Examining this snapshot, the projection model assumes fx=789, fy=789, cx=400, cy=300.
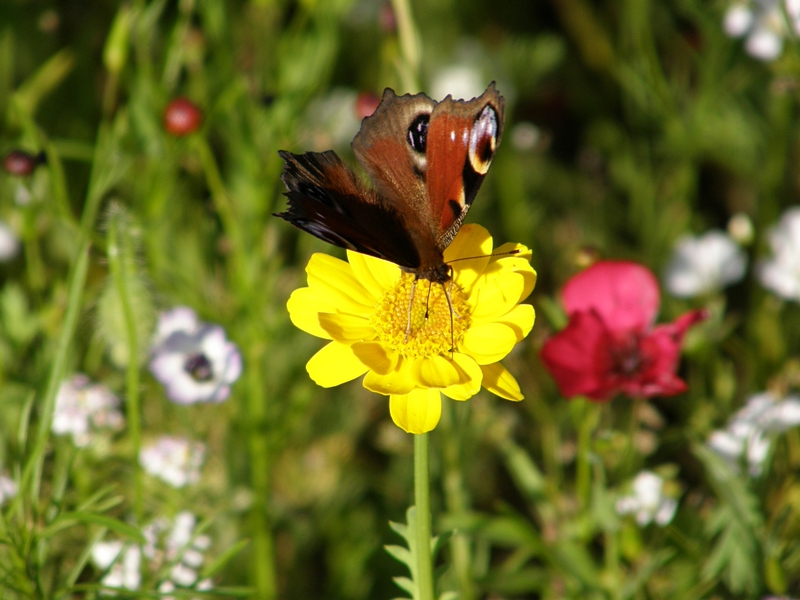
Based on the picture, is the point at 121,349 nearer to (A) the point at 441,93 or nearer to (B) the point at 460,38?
(A) the point at 441,93

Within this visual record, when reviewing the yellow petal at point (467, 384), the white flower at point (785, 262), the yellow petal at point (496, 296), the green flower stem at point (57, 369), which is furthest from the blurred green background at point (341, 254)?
the yellow petal at point (467, 384)

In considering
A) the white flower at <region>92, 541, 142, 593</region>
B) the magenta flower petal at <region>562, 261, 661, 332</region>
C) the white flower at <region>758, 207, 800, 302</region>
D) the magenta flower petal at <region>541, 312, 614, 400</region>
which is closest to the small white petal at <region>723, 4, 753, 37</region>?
the white flower at <region>758, 207, 800, 302</region>

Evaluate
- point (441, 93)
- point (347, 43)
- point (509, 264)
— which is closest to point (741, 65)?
point (441, 93)

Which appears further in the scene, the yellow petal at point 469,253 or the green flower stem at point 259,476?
the green flower stem at point 259,476

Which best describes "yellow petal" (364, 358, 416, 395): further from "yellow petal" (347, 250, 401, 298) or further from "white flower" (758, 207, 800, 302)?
"white flower" (758, 207, 800, 302)

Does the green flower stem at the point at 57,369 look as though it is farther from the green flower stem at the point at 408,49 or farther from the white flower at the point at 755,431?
the white flower at the point at 755,431
